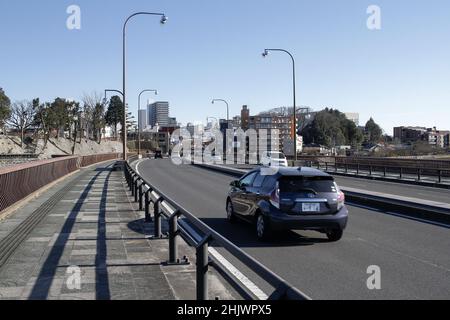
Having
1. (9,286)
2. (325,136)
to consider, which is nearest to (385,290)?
(9,286)

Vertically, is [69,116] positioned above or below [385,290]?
above

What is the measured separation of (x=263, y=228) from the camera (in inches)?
413

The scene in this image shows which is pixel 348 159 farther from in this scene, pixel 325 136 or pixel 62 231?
pixel 325 136

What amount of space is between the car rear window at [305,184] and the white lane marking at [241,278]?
1.99 m

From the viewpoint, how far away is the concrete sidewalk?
21.2ft

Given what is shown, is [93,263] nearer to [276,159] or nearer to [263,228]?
[263,228]

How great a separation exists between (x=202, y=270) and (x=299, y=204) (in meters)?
4.86

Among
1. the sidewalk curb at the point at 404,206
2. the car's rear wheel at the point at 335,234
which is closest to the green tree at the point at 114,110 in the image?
the sidewalk curb at the point at 404,206

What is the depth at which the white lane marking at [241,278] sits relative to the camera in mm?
6634

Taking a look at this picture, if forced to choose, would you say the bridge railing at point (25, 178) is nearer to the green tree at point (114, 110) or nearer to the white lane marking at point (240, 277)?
the white lane marking at point (240, 277)

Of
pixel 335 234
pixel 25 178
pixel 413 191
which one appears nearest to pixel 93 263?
pixel 335 234
